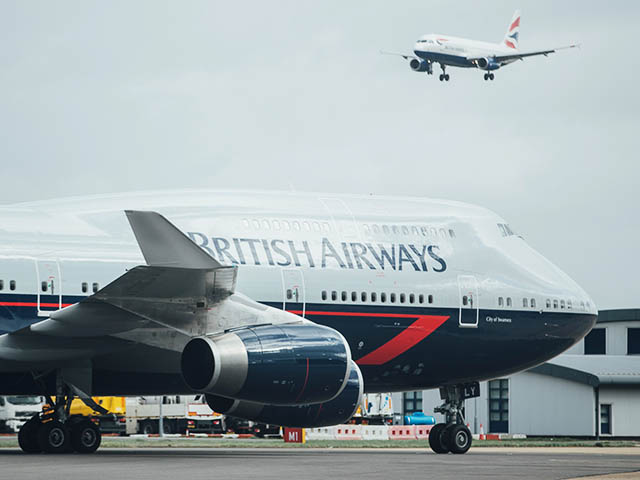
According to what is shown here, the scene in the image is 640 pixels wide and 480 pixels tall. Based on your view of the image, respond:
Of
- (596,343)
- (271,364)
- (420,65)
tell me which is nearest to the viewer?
(271,364)

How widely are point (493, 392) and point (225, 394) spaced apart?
34.4m

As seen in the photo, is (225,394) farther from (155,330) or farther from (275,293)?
(275,293)

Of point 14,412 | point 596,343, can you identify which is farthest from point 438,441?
point 596,343

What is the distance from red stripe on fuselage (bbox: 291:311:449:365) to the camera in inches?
973

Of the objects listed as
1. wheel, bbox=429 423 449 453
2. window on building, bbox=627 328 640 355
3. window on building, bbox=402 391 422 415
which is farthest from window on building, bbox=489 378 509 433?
wheel, bbox=429 423 449 453

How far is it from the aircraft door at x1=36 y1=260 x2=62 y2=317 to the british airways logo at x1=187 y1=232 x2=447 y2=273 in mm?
2690

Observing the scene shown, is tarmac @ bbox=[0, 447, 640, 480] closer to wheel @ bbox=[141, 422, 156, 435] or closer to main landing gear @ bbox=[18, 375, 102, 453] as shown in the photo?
main landing gear @ bbox=[18, 375, 102, 453]

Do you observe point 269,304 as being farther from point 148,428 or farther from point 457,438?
point 148,428

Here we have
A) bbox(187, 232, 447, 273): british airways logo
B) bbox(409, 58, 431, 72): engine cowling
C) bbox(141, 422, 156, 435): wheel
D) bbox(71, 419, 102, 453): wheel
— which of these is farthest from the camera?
bbox(409, 58, 431, 72): engine cowling

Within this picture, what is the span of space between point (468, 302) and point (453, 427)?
2.64 m

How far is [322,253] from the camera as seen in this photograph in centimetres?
2438

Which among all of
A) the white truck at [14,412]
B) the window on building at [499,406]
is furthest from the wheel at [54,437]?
the window on building at [499,406]

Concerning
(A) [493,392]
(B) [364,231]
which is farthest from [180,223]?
(A) [493,392]

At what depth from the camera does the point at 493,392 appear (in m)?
52.2
